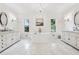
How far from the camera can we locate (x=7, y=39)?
3.57 metres

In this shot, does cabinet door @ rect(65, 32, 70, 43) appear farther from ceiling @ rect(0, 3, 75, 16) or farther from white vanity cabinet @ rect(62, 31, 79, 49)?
ceiling @ rect(0, 3, 75, 16)

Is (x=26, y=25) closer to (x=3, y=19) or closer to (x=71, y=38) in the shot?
(x=3, y=19)

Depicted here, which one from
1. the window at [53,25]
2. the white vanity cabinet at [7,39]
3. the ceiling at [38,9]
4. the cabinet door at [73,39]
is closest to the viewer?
the ceiling at [38,9]

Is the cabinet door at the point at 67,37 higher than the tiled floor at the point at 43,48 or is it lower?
higher

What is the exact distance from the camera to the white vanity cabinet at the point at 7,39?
3263 millimetres

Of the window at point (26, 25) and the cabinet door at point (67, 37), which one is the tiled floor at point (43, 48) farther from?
the window at point (26, 25)

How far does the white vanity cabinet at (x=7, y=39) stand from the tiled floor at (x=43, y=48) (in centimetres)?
17

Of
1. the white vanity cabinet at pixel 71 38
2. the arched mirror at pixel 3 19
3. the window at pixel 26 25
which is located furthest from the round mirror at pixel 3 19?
the white vanity cabinet at pixel 71 38

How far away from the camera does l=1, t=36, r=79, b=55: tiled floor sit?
3.01m

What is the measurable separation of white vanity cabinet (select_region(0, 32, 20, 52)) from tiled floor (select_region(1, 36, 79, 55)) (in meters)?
0.17

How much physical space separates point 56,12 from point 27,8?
29.7 inches

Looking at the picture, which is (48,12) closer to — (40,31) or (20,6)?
(40,31)

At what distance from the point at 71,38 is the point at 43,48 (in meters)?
0.93

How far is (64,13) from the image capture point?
10.2 feet
